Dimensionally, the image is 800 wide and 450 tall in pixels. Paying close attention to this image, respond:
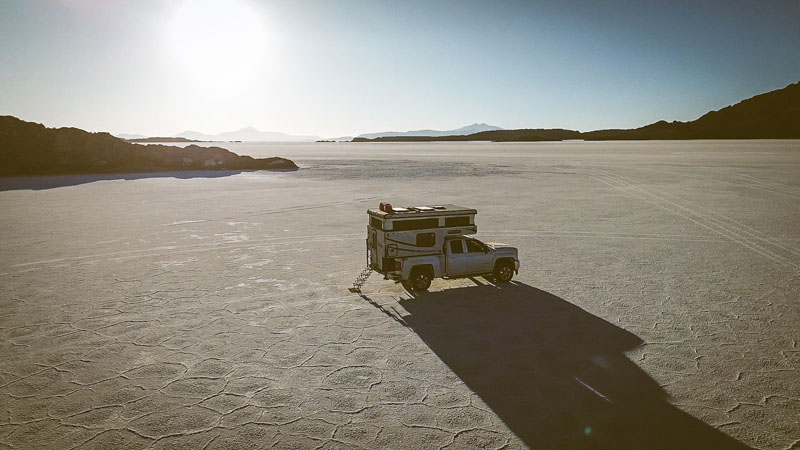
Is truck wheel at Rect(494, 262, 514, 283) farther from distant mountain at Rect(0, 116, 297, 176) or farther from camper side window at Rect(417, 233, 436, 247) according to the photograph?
distant mountain at Rect(0, 116, 297, 176)

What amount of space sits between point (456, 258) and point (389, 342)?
13.4ft

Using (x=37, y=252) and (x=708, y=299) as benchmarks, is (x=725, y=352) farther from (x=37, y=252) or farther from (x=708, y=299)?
(x=37, y=252)

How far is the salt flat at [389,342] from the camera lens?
666 centimetres

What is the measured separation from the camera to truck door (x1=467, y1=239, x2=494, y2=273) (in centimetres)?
1302

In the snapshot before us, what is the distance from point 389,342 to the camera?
9445 mm

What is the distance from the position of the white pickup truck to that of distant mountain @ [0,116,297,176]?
2016 inches

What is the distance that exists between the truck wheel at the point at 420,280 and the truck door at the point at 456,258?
657 mm

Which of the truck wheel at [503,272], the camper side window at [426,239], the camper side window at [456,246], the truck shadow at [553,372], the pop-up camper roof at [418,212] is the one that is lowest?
the truck shadow at [553,372]

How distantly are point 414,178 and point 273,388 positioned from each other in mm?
39529

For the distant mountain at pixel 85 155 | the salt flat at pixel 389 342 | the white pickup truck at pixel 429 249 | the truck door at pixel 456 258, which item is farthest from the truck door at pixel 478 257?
the distant mountain at pixel 85 155

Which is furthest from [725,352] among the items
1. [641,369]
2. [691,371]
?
[641,369]

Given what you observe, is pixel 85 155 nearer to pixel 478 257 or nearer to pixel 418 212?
pixel 418 212

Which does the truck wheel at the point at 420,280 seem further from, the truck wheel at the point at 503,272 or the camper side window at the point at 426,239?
the truck wheel at the point at 503,272

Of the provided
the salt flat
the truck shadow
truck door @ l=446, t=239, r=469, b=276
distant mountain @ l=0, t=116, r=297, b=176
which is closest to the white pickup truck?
truck door @ l=446, t=239, r=469, b=276
